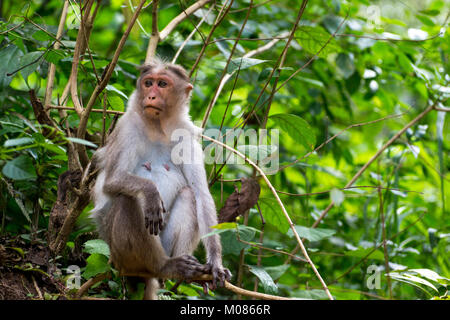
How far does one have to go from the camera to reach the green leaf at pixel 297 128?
5531mm

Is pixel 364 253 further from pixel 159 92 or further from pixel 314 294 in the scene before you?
pixel 159 92

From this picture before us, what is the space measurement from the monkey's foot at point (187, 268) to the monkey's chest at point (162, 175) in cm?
78

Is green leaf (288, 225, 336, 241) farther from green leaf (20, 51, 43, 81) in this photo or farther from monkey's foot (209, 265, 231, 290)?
green leaf (20, 51, 43, 81)

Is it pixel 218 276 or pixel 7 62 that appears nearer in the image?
pixel 218 276

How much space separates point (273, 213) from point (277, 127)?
5.79 ft

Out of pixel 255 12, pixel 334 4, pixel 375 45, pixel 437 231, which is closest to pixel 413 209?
pixel 437 231

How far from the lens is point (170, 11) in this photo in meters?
7.84

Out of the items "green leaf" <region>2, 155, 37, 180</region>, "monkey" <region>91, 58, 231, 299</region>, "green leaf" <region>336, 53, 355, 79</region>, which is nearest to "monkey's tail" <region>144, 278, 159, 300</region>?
"monkey" <region>91, 58, 231, 299</region>

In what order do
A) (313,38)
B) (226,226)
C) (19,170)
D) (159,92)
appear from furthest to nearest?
1. (313,38)
2. (159,92)
3. (19,170)
4. (226,226)

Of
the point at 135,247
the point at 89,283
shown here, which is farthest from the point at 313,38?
the point at 89,283

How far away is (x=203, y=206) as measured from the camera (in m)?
5.45

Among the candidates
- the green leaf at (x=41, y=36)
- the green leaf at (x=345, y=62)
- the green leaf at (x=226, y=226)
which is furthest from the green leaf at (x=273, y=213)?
the green leaf at (x=345, y=62)
